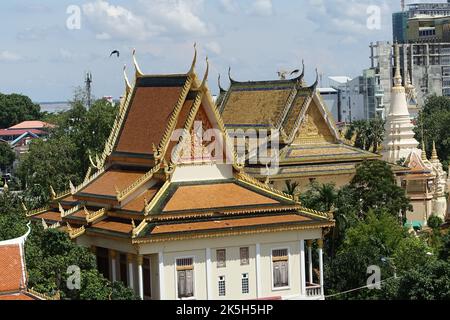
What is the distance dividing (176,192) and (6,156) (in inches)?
2917

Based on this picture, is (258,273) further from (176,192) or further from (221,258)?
(176,192)

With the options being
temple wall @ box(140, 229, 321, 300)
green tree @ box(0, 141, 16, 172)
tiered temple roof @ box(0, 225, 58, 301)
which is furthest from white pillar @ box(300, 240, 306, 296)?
green tree @ box(0, 141, 16, 172)

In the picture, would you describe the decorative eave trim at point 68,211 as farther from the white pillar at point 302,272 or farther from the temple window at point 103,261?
the white pillar at point 302,272

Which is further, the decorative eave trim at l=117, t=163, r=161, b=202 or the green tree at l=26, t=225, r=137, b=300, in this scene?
the decorative eave trim at l=117, t=163, r=161, b=202

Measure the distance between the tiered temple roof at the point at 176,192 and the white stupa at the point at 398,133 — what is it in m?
27.0

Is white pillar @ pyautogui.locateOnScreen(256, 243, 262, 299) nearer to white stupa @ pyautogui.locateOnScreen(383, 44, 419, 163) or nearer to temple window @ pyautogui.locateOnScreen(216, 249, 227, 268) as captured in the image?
temple window @ pyautogui.locateOnScreen(216, 249, 227, 268)

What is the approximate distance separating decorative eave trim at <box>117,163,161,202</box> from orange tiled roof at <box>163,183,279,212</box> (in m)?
1.00

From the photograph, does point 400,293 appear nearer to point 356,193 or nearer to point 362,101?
Result: point 356,193

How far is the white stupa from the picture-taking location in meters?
61.7

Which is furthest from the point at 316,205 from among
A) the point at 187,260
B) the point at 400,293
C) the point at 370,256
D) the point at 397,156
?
the point at 397,156

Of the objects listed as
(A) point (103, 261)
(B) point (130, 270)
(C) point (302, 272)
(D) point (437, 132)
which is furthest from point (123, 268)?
(D) point (437, 132)

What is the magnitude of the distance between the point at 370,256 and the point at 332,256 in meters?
4.42

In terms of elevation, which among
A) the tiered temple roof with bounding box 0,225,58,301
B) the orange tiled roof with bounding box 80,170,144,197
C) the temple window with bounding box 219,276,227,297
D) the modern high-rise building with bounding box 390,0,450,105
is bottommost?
the temple window with bounding box 219,276,227,297

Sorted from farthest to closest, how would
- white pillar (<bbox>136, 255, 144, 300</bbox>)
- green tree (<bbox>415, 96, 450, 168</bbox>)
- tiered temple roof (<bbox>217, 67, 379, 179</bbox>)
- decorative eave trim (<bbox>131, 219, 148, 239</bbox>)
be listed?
green tree (<bbox>415, 96, 450, 168</bbox>), tiered temple roof (<bbox>217, 67, 379, 179</bbox>), white pillar (<bbox>136, 255, 144, 300</bbox>), decorative eave trim (<bbox>131, 219, 148, 239</bbox>)
